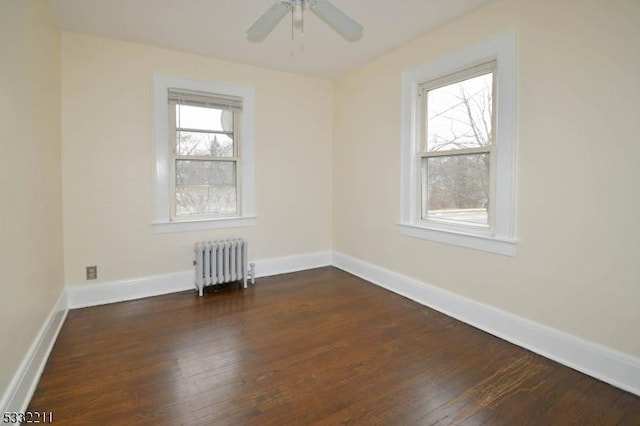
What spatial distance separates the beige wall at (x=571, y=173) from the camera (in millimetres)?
1902

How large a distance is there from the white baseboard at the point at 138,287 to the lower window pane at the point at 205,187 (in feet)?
2.34

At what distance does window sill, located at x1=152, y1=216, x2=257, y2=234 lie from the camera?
348 cm

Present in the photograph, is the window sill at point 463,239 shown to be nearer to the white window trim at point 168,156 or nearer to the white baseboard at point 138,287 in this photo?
the white baseboard at point 138,287

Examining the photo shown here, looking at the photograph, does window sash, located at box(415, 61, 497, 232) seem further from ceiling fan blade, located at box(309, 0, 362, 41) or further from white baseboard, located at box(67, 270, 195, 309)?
white baseboard, located at box(67, 270, 195, 309)

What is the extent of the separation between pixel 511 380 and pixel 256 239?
2915mm

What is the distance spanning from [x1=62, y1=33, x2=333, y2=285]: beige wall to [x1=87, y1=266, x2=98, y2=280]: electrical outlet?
5 cm

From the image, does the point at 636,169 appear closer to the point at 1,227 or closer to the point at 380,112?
the point at 380,112

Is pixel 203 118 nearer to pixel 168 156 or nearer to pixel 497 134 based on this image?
pixel 168 156

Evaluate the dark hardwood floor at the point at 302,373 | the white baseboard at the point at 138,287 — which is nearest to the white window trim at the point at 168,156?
the white baseboard at the point at 138,287

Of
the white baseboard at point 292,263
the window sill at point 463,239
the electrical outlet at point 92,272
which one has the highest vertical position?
the window sill at point 463,239

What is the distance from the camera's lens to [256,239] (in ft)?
13.3

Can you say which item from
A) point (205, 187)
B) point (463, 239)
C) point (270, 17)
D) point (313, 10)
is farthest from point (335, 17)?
point (205, 187)

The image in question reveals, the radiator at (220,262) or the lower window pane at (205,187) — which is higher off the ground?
the lower window pane at (205,187)

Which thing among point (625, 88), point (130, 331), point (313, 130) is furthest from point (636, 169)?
point (130, 331)
